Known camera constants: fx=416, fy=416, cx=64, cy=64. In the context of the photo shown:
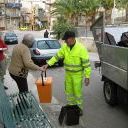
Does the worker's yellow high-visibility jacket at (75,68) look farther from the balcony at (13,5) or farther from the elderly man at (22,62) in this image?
the balcony at (13,5)

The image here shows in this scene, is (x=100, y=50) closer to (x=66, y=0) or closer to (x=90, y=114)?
(x=90, y=114)

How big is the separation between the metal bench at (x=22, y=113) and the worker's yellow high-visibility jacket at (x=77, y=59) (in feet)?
4.08

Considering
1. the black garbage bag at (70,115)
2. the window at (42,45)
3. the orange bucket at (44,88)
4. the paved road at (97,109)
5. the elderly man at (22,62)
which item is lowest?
the paved road at (97,109)

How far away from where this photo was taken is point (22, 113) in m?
6.58

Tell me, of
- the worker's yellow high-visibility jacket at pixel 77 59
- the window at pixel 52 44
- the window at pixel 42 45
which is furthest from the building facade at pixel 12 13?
the worker's yellow high-visibility jacket at pixel 77 59

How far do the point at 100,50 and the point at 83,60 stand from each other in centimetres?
188

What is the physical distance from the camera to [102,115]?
8789 mm

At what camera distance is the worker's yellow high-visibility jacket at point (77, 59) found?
8.20 metres

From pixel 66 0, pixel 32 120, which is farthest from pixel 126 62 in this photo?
pixel 66 0

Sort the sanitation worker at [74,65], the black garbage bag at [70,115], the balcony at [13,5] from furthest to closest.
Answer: the balcony at [13,5], the sanitation worker at [74,65], the black garbage bag at [70,115]

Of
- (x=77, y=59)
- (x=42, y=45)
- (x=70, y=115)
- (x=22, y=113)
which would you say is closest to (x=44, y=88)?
(x=77, y=59)

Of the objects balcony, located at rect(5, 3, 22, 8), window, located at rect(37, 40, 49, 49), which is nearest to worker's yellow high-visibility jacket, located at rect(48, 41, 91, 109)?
window, located at rect(37, 40, 49, 49)

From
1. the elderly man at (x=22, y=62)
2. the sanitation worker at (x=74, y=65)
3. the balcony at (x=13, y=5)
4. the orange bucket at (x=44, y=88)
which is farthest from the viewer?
the balcony at (x=13, y=5)

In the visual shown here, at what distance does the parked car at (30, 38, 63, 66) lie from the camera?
2011 cm
